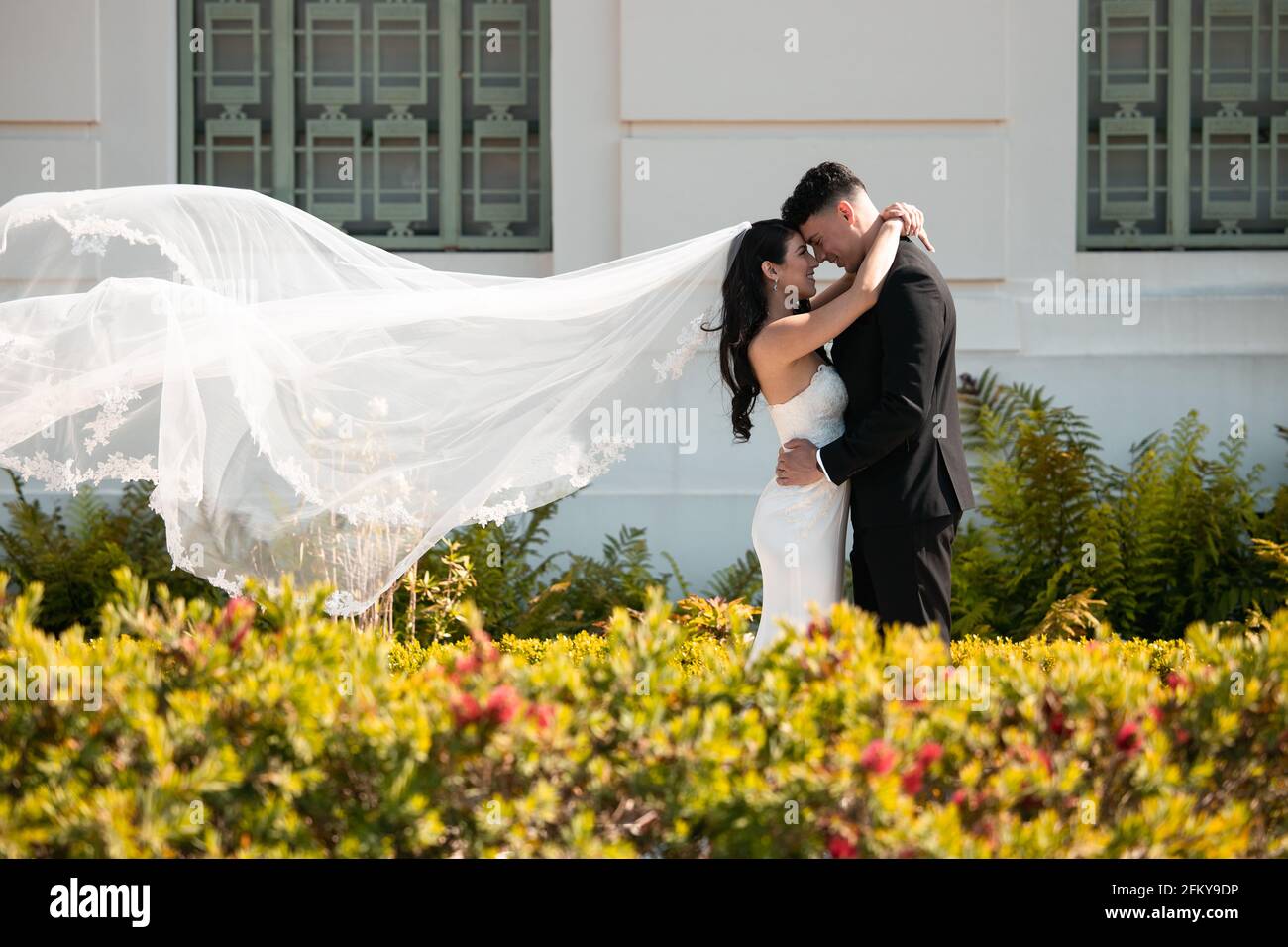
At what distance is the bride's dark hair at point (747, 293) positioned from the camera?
4521mm

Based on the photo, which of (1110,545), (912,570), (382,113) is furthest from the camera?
(382,113)

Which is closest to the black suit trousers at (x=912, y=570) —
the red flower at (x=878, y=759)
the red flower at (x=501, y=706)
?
the red flower at (x=878, y=759)

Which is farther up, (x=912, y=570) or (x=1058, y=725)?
(x=912, y=570)

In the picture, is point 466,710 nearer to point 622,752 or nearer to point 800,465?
point 622,752

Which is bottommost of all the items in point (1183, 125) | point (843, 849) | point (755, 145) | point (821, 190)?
point (843, 849)

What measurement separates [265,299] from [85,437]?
826 millimetres

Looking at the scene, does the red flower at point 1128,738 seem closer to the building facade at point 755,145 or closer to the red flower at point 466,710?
the red flower at point 466,710

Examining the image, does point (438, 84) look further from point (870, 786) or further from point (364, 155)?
point (870, 786)

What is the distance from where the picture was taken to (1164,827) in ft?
9.25

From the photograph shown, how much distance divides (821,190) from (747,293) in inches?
18.1

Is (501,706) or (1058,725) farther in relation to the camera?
(1058,725)

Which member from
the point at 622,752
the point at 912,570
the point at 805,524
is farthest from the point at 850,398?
the point at 622,752

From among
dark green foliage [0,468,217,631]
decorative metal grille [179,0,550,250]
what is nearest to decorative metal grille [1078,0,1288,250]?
decorative metal grille [179,0,550,250]

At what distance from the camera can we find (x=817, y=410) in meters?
4.55
